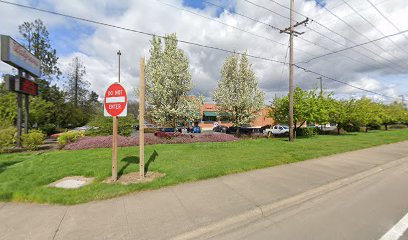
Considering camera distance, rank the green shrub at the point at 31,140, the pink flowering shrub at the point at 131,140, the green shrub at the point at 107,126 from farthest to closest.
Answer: the green shrub at the point at 107,126
the pink flowering shrub at the point at 131,140
the green shrub at the point at 31,140

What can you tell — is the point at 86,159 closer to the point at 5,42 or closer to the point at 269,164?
the point at 269,164

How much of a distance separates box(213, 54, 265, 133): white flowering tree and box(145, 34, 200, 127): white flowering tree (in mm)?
4353

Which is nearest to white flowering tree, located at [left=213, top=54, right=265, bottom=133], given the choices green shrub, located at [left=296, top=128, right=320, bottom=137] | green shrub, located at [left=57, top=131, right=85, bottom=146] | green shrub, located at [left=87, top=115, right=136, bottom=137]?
green shrub, located at [left=296, top=128, right=320, bottom=137]

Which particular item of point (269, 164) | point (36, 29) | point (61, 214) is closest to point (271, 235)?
point (61, 214)

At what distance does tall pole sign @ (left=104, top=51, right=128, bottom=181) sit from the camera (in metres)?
5.21

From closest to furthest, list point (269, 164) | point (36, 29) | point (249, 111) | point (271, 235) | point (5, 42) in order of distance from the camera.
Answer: point (271, 235) → point (269, 164) → point (5, 42) → point (249, 111) → point (36, 29)

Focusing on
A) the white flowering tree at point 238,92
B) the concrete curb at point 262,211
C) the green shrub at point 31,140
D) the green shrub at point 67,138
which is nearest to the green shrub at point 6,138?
the green shrub at point 31,140

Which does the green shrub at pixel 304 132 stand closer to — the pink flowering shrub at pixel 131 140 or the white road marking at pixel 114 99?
the pink flowering shrub at pixel 131 140

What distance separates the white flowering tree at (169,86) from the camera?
14547 mm

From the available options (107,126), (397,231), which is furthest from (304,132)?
(397,231)

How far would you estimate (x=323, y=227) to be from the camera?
338cm

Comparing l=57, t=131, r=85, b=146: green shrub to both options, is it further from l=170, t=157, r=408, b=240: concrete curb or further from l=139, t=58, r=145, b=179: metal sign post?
l=170, t=157, r=408, b=240: concrete curb

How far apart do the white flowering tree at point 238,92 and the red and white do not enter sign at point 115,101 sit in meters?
14.1

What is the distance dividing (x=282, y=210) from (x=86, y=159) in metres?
7.24
